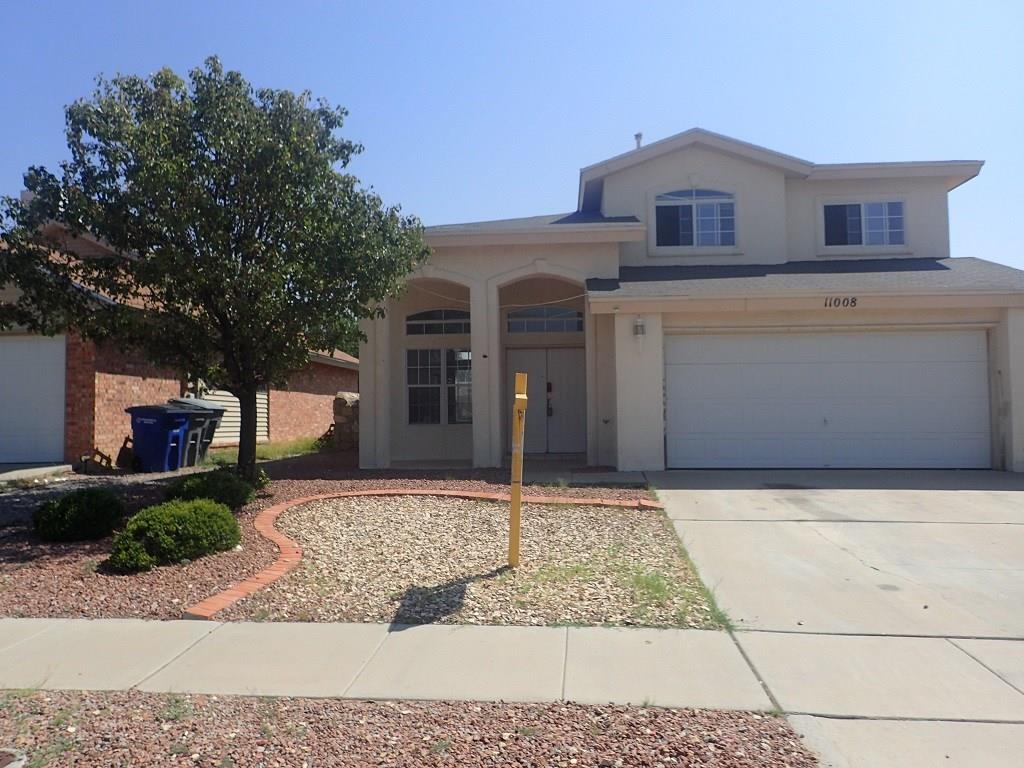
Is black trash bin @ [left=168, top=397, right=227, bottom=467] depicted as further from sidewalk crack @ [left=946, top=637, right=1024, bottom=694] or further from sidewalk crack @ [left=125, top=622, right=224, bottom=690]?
sidewalk crack @ [left=946, top=637, right=1024, bottom=694]

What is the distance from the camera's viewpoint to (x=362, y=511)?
10.1 metres

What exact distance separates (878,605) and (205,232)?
7897mm

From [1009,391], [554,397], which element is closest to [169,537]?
[554,397]

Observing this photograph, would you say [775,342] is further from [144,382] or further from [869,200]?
[144,382]

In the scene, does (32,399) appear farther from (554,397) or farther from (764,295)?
(764,295)

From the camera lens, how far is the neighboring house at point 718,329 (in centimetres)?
1388

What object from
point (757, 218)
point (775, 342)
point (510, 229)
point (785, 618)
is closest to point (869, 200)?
point (757, 218)

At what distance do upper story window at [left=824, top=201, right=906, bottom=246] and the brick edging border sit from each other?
9.39 meters

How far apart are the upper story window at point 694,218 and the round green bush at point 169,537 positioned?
1147cm

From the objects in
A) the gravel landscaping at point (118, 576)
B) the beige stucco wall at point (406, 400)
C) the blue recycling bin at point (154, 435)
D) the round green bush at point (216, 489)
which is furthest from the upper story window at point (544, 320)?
the round green bush at point (216, 489)

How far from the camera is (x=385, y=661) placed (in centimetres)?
527

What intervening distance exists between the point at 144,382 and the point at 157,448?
2234 millimetres

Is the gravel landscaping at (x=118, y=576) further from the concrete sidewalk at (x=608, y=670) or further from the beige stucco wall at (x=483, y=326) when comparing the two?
the beige stucco wall at (x=483, y=326)

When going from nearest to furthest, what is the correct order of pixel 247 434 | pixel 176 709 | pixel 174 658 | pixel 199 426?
pixel 176 709, pixel 174 658, pixel 247 434, pixel 199 426
